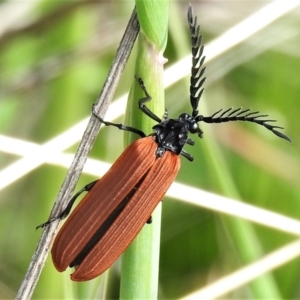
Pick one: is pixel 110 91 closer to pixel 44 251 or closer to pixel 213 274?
pixel 44 251

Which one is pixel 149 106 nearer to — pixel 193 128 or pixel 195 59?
pixel 195 59

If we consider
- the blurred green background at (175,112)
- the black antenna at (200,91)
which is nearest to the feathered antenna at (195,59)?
the black antenna at (200,91)

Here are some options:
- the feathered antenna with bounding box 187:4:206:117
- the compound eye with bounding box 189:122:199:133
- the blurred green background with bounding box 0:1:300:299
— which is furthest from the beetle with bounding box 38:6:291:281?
the blurred green background with bounding box 0:1:300:299

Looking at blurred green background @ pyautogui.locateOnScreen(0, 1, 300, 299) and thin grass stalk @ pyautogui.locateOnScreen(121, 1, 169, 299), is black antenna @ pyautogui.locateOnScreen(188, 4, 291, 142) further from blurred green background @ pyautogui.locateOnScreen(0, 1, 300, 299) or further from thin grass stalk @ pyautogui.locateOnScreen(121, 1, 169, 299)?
blurred green background @ pyautogui.locateOnScreen(0, 1, 300, 299)

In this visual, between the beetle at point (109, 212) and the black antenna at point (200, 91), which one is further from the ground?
the black antenna at point (200, 91)

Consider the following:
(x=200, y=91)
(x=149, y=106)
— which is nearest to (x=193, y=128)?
(x=200, y=91)

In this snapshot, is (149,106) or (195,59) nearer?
(149,106)

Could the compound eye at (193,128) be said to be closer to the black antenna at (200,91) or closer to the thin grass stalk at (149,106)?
the black antenna at (200,91)

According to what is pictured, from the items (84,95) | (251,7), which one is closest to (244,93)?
(251,7)
